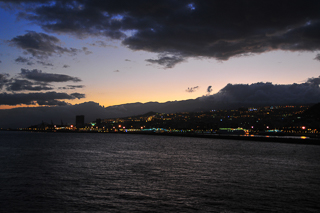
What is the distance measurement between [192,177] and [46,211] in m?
19.1

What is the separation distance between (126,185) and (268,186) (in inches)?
639

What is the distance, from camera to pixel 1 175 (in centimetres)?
3462

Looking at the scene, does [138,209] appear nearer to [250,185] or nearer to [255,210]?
[255,210]

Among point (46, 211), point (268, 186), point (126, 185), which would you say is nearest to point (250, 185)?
point (268, 186)

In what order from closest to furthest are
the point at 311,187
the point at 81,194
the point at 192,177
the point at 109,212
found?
the point at 109,212, the point at 81,194, the point at 311,187, the point at 192,177

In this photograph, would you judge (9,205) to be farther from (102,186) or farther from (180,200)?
(180,200)

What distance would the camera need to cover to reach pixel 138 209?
19.7 m

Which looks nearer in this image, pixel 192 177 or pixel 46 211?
pixel 46 211

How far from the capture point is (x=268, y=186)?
2789 centimetres

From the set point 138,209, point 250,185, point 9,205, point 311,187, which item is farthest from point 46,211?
point 311,187

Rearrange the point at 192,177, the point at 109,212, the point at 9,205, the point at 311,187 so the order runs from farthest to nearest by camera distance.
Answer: the point at 192,177 → the point at 311,187 → the point at 9,205 → the point at 109,212

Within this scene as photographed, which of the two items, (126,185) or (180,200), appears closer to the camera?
(180,200)

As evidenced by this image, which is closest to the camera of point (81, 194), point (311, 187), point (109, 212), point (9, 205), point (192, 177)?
point (109, 212)

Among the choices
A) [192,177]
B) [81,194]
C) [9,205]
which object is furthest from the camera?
[192,177]
